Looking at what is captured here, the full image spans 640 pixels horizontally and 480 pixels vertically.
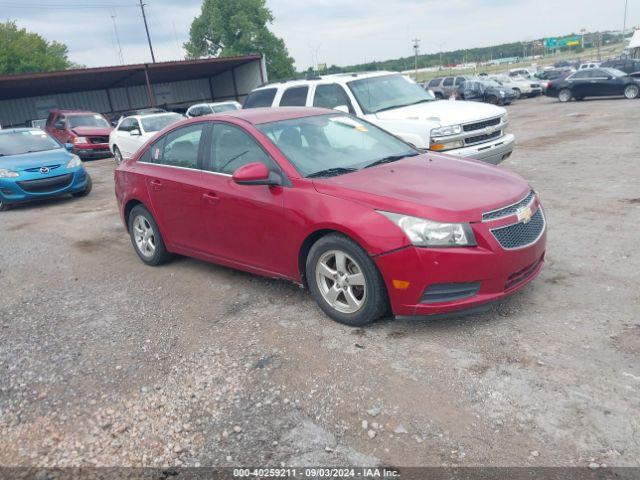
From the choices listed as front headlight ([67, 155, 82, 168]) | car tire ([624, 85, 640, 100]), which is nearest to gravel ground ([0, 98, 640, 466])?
front headlight ([67, 155, 82, 168])

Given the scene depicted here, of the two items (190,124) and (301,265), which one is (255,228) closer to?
(301,265)

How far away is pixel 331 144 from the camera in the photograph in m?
4.98

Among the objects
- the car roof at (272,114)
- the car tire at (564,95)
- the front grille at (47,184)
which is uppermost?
the car roof at (272,114)

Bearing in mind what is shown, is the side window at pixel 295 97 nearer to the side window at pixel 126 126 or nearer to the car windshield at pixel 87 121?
the side window at pixel 126 126

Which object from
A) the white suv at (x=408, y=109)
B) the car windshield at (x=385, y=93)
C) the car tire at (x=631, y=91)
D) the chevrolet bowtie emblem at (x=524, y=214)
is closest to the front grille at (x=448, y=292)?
the chevrolet bowtie emblem at (x=524, y=214)

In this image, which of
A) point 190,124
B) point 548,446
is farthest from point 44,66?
point 548,446

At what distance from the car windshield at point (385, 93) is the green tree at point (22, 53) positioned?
58.9 meters

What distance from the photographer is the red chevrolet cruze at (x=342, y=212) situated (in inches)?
149

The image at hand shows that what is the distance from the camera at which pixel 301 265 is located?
14.6ft

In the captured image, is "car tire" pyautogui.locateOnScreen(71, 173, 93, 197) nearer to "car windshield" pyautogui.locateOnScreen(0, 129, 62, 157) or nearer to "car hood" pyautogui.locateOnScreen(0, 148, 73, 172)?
"car hood" pyautogui.locateOnScreen(0, 148, 73, 172)

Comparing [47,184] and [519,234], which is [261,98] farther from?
[519,234]

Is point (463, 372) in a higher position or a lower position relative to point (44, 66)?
lower

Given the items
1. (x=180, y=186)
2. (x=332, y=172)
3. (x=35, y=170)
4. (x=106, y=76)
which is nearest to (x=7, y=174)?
(x=35, y=170)

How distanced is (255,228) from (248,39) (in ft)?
231
